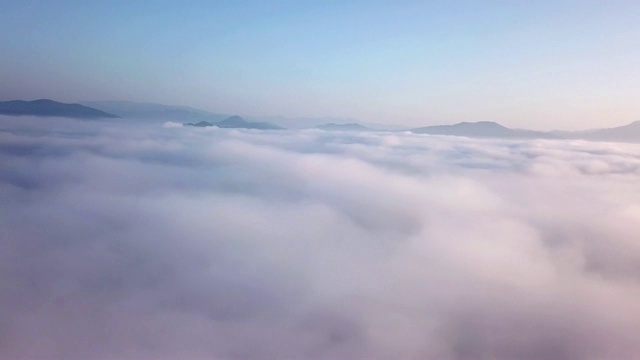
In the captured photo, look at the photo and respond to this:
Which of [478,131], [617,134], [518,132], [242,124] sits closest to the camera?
[617,134]

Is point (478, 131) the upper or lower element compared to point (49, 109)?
upper

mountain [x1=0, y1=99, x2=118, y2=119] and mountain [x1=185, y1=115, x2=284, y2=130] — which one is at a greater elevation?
mountain [x1=185, y1=115, x2=284, y2=130]

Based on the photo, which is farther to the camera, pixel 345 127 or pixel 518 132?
pixel 345 127

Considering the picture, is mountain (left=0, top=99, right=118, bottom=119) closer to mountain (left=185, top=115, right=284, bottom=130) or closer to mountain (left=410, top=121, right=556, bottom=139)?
mountain (left=185, top=115, right=284, bottom=130)

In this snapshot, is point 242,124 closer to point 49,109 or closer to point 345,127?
point 345,127

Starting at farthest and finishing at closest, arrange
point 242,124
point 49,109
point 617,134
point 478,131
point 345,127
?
1. point 345,127
2. point 242,124
3. point 478,131
4. point 617,134
5. point 49,109

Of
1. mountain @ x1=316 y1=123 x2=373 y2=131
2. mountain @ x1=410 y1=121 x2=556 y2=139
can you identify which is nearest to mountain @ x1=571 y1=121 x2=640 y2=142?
mountain @ x1=410 y1=121 x2=556 y2=139

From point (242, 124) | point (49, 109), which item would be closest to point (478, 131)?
point (242, 124)
